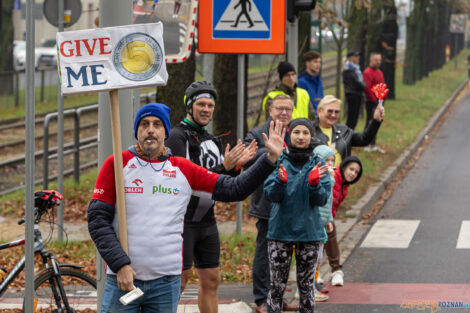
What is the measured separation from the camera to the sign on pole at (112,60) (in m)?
5.48

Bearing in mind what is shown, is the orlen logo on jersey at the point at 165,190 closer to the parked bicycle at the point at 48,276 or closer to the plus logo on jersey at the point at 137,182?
the plus logo on jersey at the point at 137,182

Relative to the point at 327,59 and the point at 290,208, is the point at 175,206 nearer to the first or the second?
the point at 290,208

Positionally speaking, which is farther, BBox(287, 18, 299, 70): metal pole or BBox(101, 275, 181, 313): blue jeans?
BBox(287, 18, 299, 70): metal pole

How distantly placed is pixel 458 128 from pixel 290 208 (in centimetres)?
2015

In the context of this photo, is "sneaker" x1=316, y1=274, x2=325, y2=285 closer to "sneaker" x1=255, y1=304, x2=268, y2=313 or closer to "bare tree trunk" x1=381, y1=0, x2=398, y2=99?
"sneaker" x1=255, y1=304, x2=268, y2=313

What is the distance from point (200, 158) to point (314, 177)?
83 centimetres

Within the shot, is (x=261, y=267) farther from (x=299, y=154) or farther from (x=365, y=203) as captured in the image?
(x=365, y=203)

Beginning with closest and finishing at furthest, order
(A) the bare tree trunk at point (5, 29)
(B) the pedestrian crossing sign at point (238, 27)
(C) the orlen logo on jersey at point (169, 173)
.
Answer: (C) the orlen logo on jersey at point (169, 173) → (B) the pedestrian crossing sign at point (238, 27) → (A) the bare tree trunk at point (5, 29)

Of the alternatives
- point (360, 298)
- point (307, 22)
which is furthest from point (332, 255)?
point (307, 22)

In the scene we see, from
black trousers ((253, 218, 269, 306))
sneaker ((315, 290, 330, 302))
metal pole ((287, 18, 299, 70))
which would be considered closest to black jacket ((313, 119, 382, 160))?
black trousers ((253, 218, 269, 306))

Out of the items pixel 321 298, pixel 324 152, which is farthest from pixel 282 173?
pixel 321 298

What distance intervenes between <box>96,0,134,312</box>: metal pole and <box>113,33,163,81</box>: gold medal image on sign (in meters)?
0.79

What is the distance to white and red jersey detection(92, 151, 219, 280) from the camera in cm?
530

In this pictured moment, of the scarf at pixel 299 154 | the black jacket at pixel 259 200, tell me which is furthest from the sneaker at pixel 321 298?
the scarf at pixel 299 154
